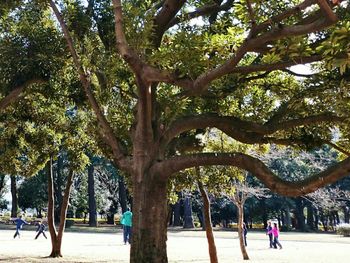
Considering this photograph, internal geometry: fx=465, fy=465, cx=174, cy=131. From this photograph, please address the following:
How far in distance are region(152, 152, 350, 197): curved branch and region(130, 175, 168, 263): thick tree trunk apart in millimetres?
411

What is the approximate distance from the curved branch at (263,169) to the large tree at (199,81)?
0.7 inches

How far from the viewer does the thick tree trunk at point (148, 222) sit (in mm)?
8328

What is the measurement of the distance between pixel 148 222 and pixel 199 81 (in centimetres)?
293

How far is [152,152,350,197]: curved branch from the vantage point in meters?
6.94

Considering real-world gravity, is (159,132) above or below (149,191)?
above

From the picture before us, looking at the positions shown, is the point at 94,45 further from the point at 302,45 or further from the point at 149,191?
the point at 302,45

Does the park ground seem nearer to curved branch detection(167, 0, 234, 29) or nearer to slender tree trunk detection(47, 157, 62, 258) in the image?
slender tree trunk detection(47, 157, 62, 258)

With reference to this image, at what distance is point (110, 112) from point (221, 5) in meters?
3.76

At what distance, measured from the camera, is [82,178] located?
60.8 m

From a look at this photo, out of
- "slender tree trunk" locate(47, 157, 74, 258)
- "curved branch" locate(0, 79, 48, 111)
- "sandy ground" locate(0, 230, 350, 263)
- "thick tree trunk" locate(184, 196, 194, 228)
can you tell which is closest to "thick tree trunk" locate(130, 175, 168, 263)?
"curved branch" locate(0, 79, 48, 111)

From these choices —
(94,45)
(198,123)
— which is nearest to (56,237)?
(94,45)

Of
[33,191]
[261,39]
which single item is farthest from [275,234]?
[33,191]

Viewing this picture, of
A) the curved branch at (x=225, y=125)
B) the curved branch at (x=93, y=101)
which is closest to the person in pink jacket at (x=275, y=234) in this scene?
the curved branch at (x=225, y=125)

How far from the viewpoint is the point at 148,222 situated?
27.9ft
